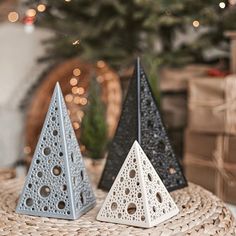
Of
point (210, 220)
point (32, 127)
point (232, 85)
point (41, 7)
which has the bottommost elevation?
point (210, 220)

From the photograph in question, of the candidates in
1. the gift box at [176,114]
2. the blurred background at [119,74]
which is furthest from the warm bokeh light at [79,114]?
the gift box at [176,114]

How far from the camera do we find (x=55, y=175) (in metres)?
0.81

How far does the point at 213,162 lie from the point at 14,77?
2.90 ft

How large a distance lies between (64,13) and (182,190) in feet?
2.90

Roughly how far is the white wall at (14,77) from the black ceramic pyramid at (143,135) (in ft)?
2.92

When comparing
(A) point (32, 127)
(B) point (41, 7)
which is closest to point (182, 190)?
(B) point (41, 7)

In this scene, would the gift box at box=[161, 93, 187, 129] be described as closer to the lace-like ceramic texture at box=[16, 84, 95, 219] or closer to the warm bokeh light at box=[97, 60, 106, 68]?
the warm bokeh light at box=[97, 60, 106, 68]

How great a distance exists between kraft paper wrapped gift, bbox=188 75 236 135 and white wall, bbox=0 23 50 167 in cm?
69

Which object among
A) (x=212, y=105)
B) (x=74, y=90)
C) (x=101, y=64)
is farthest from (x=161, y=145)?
(x=74, y=90)

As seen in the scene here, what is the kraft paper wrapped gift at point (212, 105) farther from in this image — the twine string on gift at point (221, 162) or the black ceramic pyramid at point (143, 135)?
the black ceramic pyramid at point (143, 135)

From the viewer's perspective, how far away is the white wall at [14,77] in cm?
174

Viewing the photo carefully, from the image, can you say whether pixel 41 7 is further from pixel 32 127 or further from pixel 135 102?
pixel 135 102

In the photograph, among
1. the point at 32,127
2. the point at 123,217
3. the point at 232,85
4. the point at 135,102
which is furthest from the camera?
the point at 32,127

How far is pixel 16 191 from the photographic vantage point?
0.95 m
